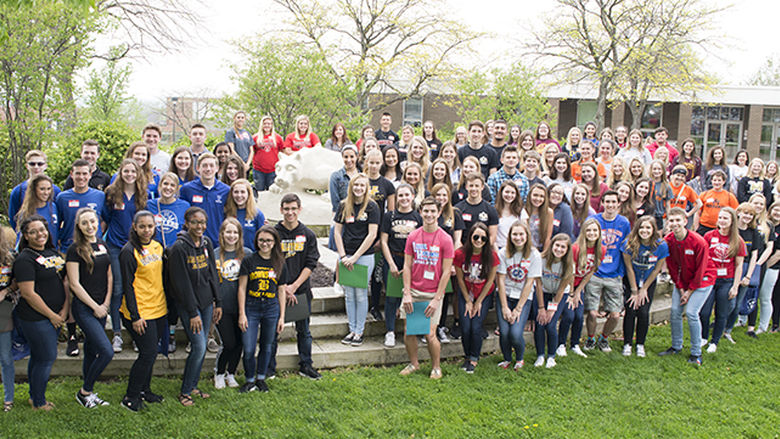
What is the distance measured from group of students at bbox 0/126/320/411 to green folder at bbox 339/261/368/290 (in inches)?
21.0

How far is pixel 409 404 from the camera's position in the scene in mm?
5223

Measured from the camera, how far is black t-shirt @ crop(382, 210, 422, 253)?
603 cm

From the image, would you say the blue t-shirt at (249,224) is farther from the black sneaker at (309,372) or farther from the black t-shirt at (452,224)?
the black t-shirt at (452,224)

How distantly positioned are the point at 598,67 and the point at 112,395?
2166 centimetres

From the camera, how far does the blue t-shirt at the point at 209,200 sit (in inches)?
228

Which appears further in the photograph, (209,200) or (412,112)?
(412,112)

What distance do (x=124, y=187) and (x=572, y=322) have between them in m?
4.67

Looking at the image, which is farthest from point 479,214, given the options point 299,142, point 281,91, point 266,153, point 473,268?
point 281,91

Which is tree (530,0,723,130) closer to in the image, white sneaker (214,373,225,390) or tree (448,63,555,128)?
tree (448,63,555,128)

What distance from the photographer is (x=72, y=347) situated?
5570 millimetres

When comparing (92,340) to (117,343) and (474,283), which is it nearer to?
(117,343)

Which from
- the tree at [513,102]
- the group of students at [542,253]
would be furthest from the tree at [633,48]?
the group of students at [542,253]

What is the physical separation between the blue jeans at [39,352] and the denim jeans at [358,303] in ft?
8.55

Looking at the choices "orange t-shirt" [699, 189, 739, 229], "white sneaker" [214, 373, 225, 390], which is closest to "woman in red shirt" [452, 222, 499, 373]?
"white sneaker" [214, 373, 225, 390]
